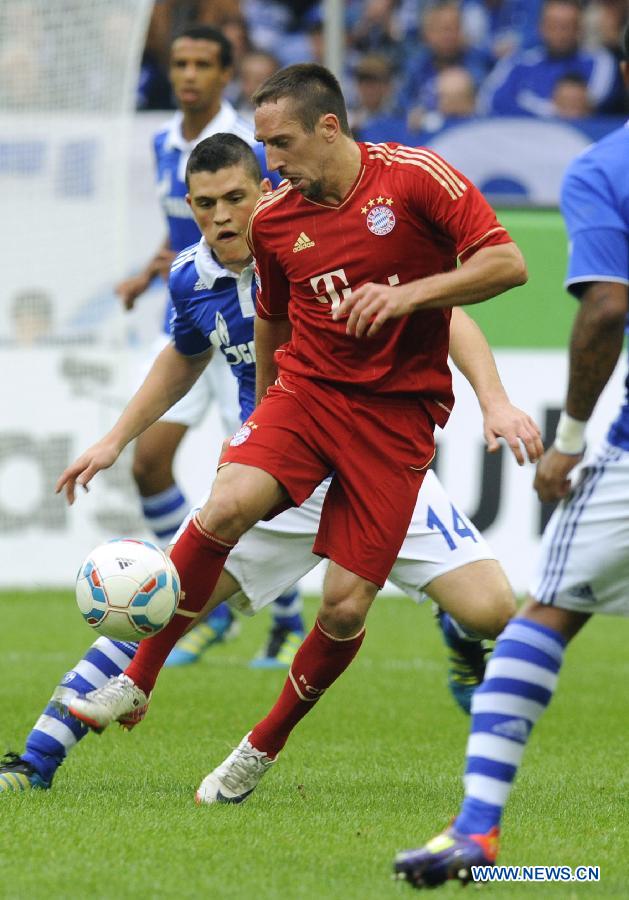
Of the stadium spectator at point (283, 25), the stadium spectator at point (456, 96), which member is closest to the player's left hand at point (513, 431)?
the stadium spectator at point (456, 96)

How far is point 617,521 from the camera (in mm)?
3736

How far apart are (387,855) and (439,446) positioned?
649 cm

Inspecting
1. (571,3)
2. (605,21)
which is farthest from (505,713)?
(605,21)

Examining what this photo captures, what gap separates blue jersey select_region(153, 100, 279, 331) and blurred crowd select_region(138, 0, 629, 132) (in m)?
3.99

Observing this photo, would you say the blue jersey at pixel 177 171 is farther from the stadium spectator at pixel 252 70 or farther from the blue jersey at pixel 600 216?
the stadium spectator at pixel 252 70

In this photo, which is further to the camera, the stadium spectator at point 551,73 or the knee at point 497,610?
the stadium spectator at point 551,73

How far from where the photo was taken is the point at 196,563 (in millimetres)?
4758

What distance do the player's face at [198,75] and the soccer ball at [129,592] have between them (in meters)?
4.13

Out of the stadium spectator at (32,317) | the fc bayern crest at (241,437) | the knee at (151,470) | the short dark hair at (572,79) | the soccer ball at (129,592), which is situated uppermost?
the fc bayern crest at (241,437)

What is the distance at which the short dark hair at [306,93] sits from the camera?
15.4ft

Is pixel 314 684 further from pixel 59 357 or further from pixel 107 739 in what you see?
pixel 59 357

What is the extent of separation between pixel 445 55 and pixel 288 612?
23.0ft

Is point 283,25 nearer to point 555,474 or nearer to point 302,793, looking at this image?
point 302,793

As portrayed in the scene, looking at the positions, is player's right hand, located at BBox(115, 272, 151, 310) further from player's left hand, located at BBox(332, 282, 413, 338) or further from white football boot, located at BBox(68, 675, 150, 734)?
player's left hand, located at BBox(332, 282, 413, 338)
